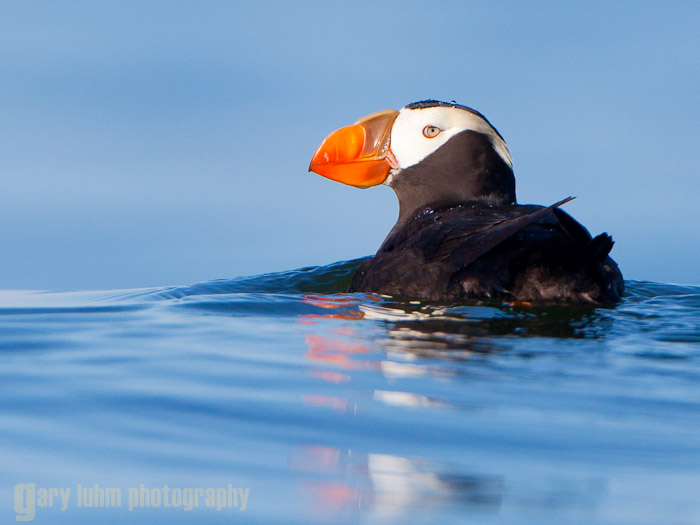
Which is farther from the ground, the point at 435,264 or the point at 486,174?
the point at 486,174

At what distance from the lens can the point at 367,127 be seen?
548 cm

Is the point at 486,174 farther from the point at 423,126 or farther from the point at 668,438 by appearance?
the point at 668,438

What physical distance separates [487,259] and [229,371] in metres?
1.41

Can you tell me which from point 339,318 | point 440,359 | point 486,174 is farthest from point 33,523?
point 486,174

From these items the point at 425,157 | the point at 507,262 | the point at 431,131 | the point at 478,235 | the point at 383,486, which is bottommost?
the point at 383,486

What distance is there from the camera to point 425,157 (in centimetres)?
530

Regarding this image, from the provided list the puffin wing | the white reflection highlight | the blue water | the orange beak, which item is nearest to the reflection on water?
the blue water

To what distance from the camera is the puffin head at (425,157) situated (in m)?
5.15

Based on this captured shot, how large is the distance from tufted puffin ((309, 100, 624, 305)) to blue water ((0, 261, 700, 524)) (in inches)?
5.0

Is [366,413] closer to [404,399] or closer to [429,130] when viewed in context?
[404,399]

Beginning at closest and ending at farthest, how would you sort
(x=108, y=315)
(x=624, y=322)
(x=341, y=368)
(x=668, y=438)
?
(x=668, y=438), (x=341, y=368), (x=624, y=322), (x=108, y=315)

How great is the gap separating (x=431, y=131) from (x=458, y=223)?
133cm

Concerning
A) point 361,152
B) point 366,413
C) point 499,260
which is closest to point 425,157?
point 361,152

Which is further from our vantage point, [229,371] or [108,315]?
[108,315]
